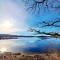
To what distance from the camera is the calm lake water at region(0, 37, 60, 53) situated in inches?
78.0

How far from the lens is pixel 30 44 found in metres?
1.99

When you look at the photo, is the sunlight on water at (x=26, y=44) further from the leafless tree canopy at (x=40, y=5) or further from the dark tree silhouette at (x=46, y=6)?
the leafless tree canopy at (x=40, y=5)

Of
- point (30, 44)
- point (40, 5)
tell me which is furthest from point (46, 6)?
point (30, 44)

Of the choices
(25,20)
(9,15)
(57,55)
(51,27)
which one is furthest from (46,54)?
(9,15)

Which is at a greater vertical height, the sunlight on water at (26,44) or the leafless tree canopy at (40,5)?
the leafless tree canopy at (40,5)

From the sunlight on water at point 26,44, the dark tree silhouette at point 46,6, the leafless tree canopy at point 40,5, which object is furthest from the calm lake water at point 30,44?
the leafless tree canopy at point 40,5

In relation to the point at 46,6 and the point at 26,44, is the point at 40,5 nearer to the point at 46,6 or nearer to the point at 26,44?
the point at 46,6

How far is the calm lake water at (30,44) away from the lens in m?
1.98

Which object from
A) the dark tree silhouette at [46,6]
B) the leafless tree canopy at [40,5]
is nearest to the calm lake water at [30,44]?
the dark tree silhouette at [46,6]

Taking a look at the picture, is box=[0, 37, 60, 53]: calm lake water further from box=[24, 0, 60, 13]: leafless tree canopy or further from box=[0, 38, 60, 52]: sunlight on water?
box=[24, 0, 60, 13]: leafless tree canopy

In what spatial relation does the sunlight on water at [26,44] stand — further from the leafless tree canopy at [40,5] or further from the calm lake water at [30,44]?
the leafless tree canopy at [40,5]

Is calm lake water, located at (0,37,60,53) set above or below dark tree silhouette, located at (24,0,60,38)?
below

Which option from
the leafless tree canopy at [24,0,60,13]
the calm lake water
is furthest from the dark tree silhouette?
the calm lake water

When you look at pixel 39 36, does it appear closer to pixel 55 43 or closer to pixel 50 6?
pixel 55 43
